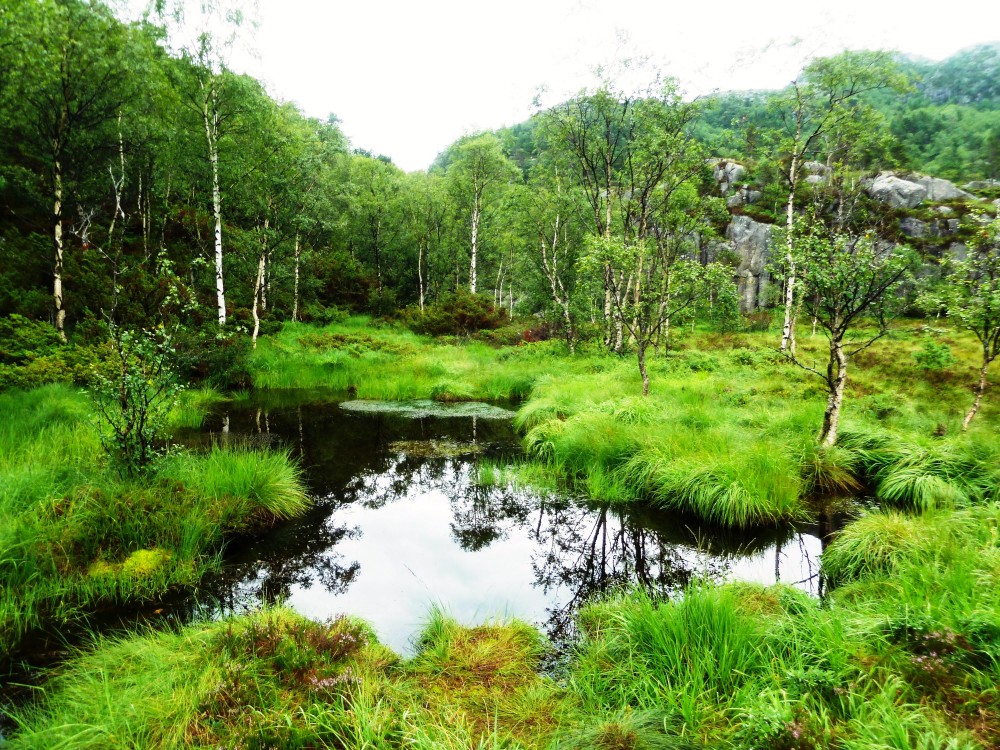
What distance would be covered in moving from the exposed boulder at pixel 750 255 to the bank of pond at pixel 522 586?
29.6 m

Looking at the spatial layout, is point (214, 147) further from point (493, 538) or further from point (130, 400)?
point (493, 538)

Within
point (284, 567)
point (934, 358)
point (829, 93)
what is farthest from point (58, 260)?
point (829, 93)

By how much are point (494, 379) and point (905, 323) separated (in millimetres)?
26936

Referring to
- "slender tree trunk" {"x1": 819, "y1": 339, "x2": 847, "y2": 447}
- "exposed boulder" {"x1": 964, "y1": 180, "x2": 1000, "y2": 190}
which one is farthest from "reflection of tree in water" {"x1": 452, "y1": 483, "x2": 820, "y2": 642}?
"exposed boulder" {"x1": 964, "y1": 180, "x2": 1000, "y2": 190}

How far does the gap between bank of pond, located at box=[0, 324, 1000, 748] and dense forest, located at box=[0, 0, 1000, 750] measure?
0.04 meters

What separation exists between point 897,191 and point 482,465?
1759 inches

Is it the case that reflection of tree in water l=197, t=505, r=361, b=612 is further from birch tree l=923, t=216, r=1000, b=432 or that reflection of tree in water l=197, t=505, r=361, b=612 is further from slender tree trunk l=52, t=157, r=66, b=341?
slender tree trunk l=52, t=157, r=66, b=341

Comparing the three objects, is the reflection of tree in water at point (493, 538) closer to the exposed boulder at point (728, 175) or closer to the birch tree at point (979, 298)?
the birch tree at point (979, 298)

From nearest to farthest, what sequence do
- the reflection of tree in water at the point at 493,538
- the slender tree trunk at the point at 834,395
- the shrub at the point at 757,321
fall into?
the reflection of tree in water at the point at 493,538
the slender tree trunk at the point at 834,395
the shrub at the point at 757,321

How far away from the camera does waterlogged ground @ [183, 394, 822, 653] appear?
524 cm

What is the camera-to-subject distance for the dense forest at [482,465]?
3.14m

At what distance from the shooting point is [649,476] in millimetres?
8164

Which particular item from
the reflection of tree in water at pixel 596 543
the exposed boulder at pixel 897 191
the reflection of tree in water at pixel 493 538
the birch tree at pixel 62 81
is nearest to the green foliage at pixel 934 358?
the reflection of tree in water at pixel 596 543

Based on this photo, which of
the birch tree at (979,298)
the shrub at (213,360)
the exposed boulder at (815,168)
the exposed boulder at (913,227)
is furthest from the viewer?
the exposed boulder at (815,168)
